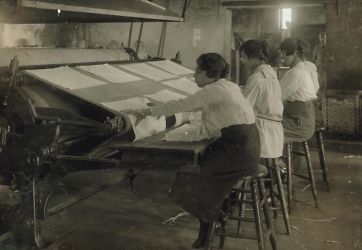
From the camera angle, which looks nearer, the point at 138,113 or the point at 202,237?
the point at 138,113

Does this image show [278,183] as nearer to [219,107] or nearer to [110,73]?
[219,107]

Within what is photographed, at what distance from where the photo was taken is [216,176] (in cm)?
293

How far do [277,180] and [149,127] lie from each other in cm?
136

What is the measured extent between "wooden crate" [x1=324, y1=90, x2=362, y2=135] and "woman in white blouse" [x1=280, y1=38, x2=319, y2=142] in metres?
3.08

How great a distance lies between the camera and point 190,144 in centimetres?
251

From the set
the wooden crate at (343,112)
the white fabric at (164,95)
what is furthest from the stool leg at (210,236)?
the wooden crate at (343,112)

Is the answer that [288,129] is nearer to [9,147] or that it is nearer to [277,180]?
[277,180]

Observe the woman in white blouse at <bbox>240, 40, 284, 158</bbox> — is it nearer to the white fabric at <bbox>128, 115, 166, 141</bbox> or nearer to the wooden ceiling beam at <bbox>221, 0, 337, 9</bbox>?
the white fabric at <bbox>128, 115, 166, 141</bbox>

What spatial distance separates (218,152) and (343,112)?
197 inches

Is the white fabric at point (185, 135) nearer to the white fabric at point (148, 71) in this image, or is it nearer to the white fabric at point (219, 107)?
the white fabric at point (219, 107)

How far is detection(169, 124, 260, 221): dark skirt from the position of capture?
2910mm

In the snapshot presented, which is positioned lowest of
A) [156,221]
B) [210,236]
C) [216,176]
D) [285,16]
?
[156,221]

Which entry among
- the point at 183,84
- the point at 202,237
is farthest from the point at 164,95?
the point at 202,237

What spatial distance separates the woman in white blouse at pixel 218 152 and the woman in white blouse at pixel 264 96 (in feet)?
2.01
